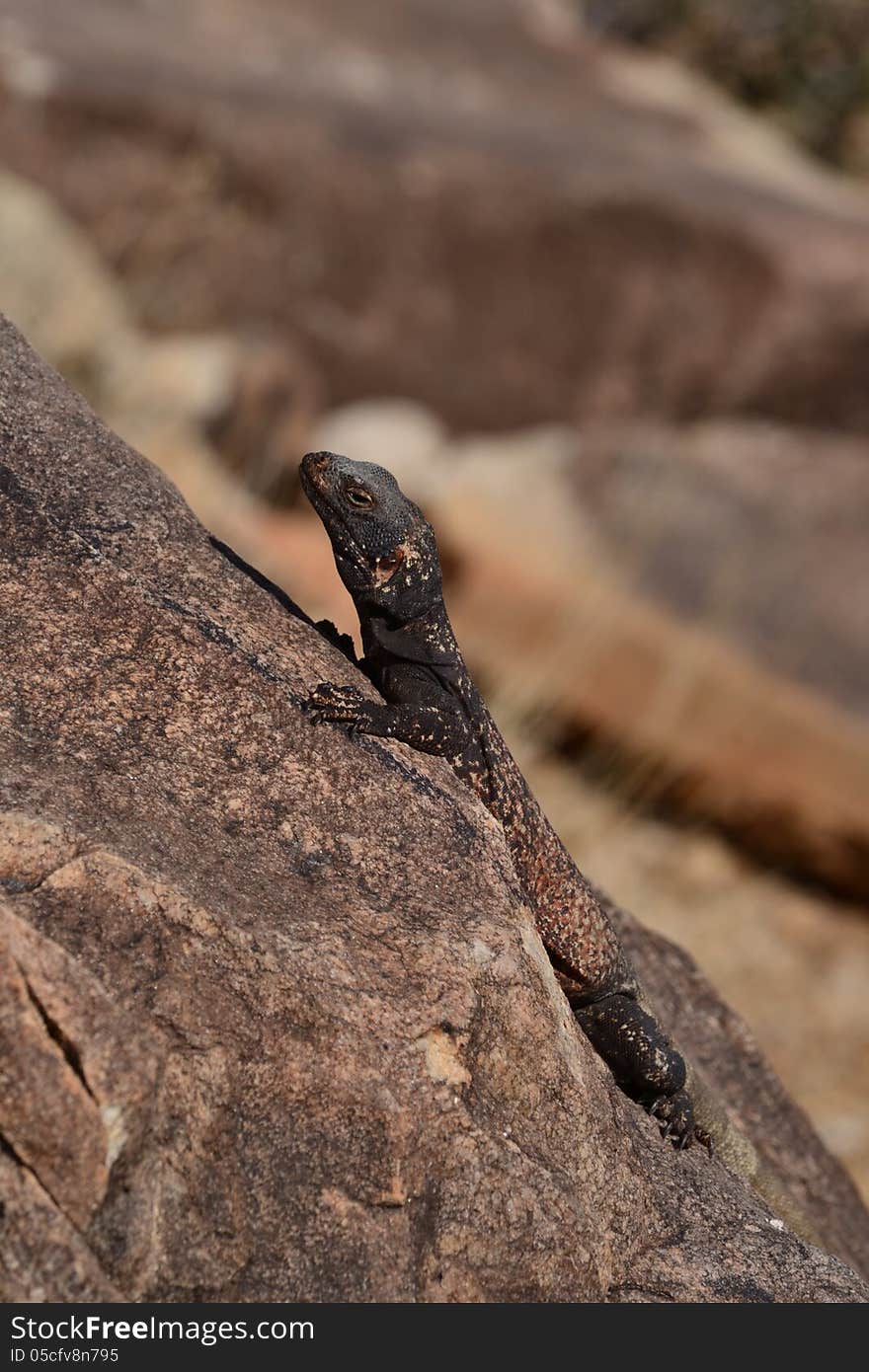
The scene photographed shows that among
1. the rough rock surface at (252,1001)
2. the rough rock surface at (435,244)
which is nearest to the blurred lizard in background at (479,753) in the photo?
the rough rock surface at (252,1001)

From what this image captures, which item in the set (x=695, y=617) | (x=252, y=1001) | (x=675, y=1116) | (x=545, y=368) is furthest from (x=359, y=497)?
(x=545, y=368)

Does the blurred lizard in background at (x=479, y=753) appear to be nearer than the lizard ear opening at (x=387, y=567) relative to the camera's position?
Yes

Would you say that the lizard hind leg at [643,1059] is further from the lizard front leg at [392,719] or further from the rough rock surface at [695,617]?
the rough rock surface at [695,617]

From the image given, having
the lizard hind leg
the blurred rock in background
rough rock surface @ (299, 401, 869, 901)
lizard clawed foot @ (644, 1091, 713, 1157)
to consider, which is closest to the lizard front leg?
the lizard hind leg

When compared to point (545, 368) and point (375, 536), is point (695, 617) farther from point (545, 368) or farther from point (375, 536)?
point (375, 536)

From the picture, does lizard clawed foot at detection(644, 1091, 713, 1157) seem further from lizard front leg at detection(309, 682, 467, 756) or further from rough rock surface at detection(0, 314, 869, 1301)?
lizard front leg at detection(309, 682, 467, 756)

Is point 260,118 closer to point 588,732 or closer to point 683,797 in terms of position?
point 588,732
